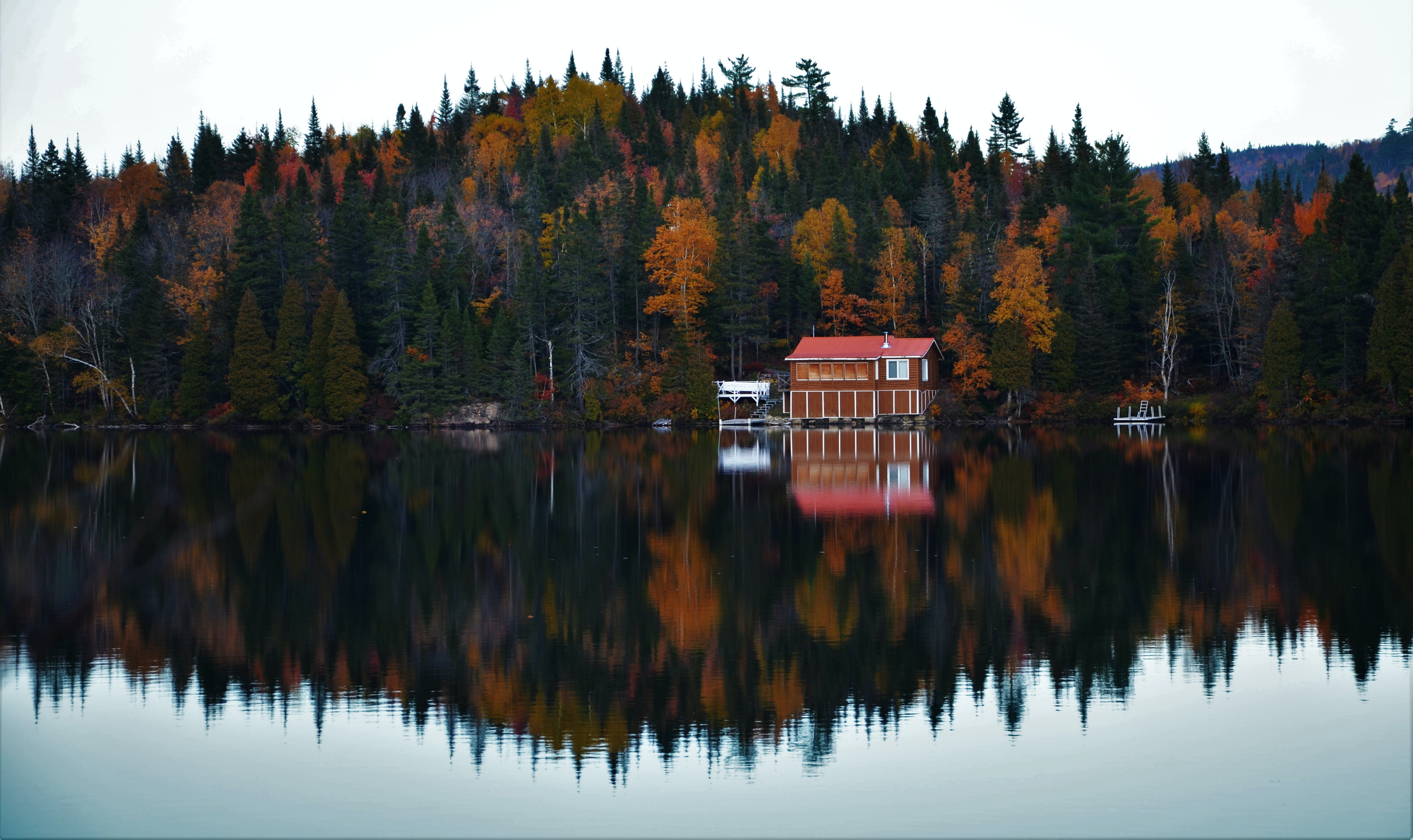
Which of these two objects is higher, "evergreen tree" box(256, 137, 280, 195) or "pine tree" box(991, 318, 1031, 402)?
"evergreen tree" box(256, 137, 280, 195)

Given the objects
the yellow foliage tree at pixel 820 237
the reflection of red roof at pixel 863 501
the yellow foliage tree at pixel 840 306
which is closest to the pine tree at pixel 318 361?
the yellow foliage tree at pixel 820 237

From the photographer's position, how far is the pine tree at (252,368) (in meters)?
71.1

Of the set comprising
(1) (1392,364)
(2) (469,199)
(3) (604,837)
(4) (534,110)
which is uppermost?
(4) (534,110)

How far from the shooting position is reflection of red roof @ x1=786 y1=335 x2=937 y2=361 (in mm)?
65812

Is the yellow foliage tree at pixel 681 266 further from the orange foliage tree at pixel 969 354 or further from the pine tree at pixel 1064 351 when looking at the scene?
the pine tree at pixel 1064 351

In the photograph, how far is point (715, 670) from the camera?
43.9ft

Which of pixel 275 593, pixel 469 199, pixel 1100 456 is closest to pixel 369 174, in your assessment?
pixel 469 199

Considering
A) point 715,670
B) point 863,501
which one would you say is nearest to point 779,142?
point 863,501

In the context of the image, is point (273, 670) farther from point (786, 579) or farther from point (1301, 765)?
point (1301, 765)

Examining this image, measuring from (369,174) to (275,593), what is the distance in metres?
91.2

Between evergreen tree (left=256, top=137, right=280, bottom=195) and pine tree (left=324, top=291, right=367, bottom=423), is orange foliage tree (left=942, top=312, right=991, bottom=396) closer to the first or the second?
pine tree (left=324, top=291, right=367, bottom=423)

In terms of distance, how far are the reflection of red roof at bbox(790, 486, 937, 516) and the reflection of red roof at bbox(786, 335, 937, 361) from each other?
33944mm

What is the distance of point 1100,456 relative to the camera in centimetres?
4091

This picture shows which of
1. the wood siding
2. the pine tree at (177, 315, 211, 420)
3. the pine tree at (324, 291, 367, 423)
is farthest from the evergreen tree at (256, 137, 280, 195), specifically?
the wood siding
